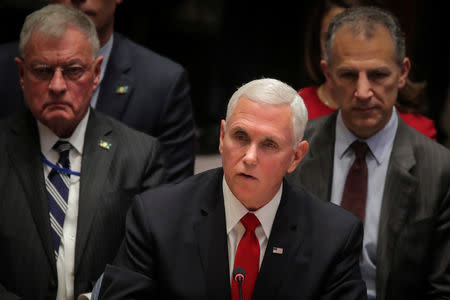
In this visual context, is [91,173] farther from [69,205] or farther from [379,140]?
[379,140]

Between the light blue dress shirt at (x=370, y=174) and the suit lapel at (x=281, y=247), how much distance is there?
2.08 feet

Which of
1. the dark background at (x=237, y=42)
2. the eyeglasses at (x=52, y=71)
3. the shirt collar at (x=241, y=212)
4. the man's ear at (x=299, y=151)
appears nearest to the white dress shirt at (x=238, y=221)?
the shirt collar at (x=241, y=212)

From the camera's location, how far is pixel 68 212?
10.2 ft

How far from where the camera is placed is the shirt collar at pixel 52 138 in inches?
125

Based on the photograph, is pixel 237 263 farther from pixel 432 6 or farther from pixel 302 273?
pixel 432 6

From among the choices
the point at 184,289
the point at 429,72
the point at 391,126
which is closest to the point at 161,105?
the point at 391,126

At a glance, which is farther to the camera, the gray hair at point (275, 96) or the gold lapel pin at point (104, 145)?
the gold lapel pin at point (104, 145)

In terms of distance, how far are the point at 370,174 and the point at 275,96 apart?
3.03 ft

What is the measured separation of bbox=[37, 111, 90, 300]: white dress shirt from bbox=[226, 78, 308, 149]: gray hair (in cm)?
83

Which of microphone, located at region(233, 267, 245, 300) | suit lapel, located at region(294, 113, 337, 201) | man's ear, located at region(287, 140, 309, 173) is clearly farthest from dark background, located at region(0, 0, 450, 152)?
microphone, located at region(233, 267, 245, 300)

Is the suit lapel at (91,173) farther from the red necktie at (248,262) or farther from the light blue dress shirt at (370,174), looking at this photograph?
the light blue dress shirt at (370,174)

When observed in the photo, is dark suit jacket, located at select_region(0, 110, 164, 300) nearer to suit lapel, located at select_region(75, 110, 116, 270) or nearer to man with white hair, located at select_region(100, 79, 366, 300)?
suit lapel, located at select_region(75, 110, 116, 270)

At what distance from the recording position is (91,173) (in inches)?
124

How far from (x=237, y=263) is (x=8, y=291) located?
92 centimetres
